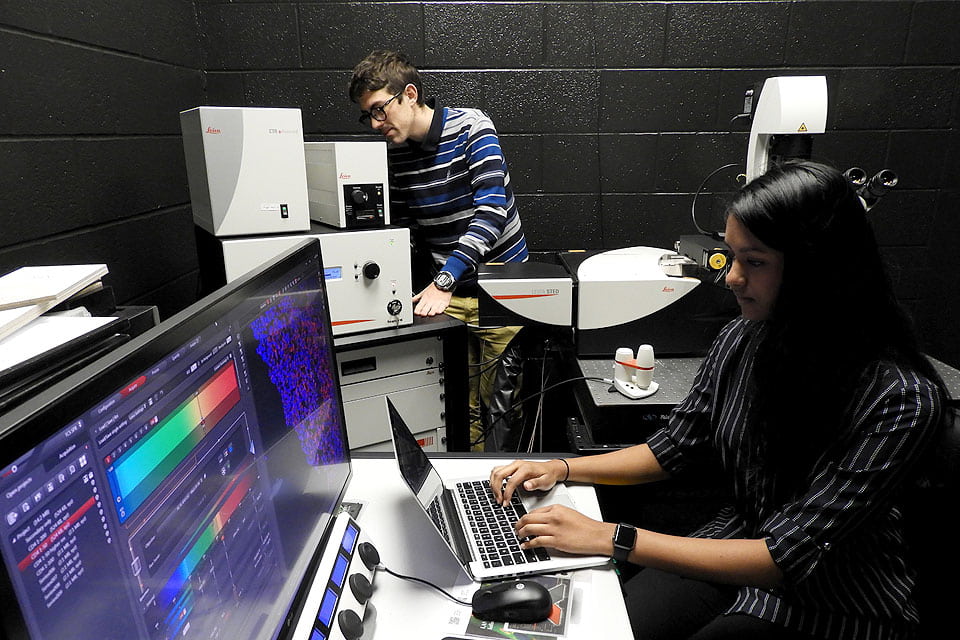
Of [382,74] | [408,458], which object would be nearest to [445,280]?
[382,74]

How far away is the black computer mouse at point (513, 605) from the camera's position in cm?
77

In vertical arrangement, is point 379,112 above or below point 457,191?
above

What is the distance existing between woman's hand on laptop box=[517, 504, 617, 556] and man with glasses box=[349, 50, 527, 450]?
42.0 inches

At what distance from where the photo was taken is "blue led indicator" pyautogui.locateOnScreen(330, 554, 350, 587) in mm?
794

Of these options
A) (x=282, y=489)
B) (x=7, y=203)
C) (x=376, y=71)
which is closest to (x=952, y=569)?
(x=282, y=489)

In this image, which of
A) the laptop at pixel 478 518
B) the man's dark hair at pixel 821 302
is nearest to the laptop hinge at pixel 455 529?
the laptop at pixel 478 518

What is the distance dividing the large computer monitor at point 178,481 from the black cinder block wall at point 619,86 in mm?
1752

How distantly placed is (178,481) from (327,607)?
1.13ft

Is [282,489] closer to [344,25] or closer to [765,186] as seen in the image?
[765,186]

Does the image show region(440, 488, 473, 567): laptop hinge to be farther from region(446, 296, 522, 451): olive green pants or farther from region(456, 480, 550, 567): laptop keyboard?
region(446, 296, 522, 451): olive green pants

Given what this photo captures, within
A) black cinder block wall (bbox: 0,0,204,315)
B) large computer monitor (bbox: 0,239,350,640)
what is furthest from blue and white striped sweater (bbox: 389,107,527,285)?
large computer monitor (bbox: 0,239,350,640)

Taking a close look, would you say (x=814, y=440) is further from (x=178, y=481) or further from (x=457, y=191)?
(x=457, y=191)

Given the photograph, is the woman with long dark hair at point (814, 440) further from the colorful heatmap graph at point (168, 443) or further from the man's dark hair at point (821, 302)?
the colorful heatmap graph at point (168, 443)

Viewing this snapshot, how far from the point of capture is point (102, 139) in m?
1.81
